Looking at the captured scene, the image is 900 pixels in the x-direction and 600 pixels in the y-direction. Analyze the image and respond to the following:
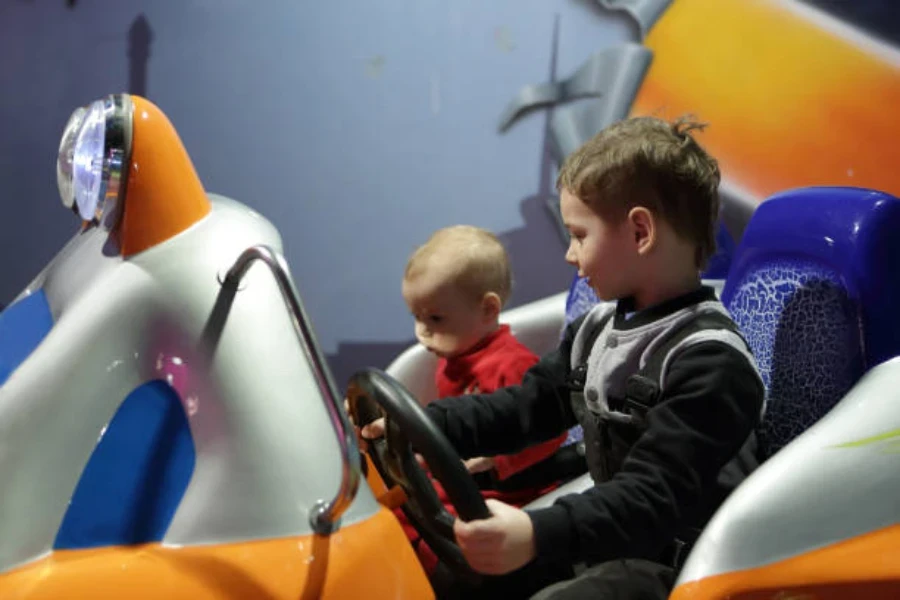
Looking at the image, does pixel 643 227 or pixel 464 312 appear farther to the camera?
pixel 464 312

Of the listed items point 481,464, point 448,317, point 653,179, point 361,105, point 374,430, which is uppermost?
point 653,179

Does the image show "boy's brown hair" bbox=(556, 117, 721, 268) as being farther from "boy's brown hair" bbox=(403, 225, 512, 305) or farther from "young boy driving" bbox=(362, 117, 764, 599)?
"boy's brown hair" bbox=(403, 225, 512, 305)

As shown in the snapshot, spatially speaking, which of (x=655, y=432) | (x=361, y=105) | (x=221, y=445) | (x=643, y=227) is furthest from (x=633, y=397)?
(x=361, y=105)

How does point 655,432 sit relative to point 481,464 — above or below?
above

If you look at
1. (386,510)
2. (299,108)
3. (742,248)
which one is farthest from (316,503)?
(299,108)

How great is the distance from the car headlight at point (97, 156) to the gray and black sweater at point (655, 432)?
45cm

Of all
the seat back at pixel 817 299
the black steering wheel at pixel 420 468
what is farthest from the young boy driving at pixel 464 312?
the black steering wheel at pixel 420 468

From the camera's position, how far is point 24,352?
0.92 metres

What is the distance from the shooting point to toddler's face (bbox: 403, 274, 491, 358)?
1.65 meters

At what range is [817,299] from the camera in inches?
44.2

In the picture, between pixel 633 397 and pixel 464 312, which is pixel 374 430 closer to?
pixel 633 397

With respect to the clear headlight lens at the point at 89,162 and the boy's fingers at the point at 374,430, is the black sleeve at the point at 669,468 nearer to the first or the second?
the boy's fingers at the point at 374,430

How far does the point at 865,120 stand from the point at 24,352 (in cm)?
191

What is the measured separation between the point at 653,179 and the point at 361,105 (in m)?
1.52
